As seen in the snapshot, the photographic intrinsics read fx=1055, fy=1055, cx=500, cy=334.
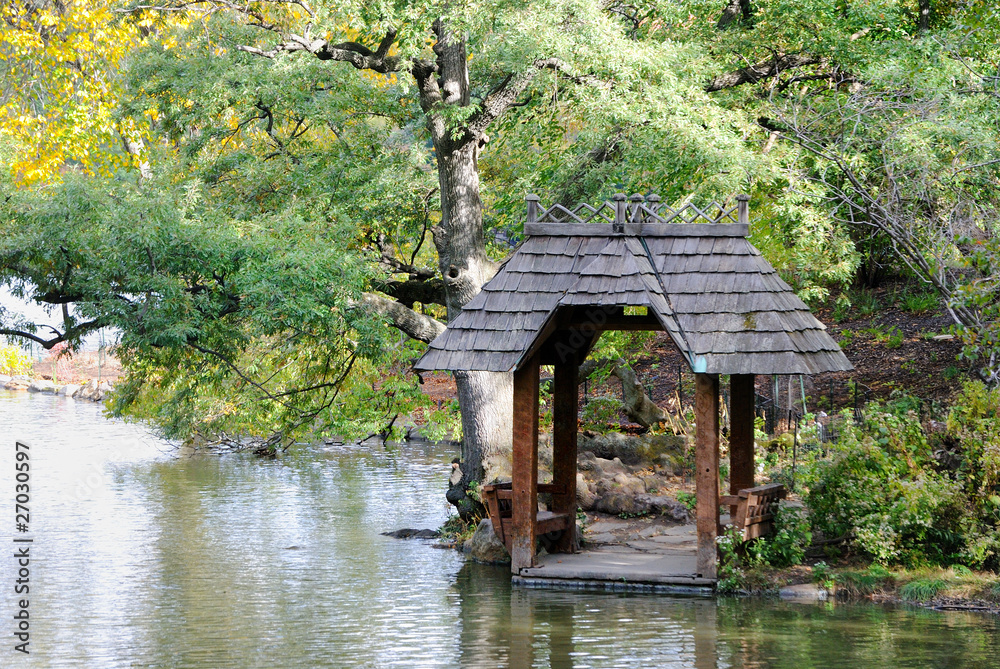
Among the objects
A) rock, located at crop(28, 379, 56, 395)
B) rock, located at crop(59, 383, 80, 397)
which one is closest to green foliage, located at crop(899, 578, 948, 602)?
rock, located at crop(59, 383, 80, 397)

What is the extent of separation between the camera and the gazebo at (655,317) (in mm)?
11055

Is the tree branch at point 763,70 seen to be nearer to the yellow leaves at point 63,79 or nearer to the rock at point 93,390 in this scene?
the yellow leaves at point 63,79

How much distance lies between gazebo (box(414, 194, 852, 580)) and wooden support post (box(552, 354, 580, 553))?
424 millimetres

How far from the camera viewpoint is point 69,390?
3944 centimetres

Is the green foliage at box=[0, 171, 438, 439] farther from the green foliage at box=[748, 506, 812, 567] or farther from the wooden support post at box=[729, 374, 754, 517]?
the green foliage at box=[748, 506, 812, 567]

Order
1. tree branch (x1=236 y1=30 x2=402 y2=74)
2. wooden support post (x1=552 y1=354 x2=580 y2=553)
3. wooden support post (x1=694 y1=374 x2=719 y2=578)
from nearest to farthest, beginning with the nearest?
1. wooden support post (x1=694 y1=374 x2=719 y2=578)
2. wooden support post (x1=552 y1=354 x2=580 y2=553)
3. tree branch (x1=236 y1=30 x2=402 y2=74)

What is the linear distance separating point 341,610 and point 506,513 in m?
2.85

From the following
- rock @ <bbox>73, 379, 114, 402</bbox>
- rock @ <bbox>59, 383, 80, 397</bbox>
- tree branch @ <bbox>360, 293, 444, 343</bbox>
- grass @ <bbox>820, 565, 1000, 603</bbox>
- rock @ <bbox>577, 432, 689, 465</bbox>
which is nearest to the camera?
grass @ <bbox>820, 565, 1000, 603</bbox>

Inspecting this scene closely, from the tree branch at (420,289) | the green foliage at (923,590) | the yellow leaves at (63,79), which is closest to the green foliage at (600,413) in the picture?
the tree branch at (420,289)

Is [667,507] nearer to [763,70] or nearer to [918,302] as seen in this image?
[763,70]

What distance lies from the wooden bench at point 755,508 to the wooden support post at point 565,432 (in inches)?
78.0

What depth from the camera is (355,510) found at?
18000 millimetres

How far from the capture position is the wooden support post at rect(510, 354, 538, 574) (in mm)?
11719

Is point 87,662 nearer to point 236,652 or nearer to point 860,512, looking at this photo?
point 236,652
